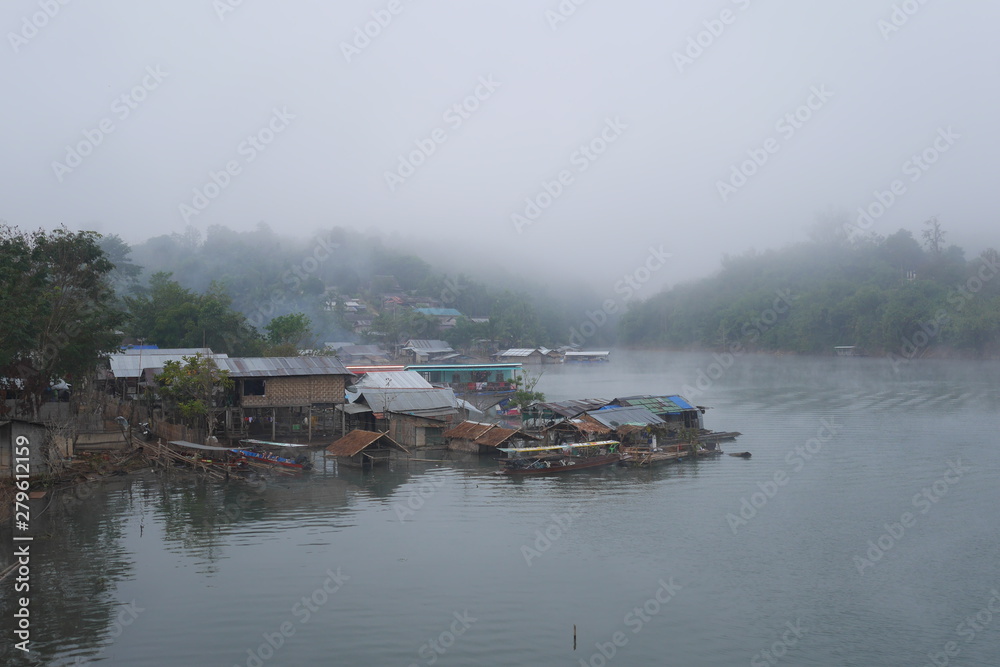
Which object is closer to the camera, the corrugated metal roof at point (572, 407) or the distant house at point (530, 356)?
the corrugated metal roof at point (572, 407)

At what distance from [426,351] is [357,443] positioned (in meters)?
37.6

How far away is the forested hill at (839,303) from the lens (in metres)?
57.6

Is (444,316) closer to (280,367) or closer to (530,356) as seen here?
(530,356)

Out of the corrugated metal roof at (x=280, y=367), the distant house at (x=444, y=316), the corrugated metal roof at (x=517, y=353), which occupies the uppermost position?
the distant house at (x=444, y=316)

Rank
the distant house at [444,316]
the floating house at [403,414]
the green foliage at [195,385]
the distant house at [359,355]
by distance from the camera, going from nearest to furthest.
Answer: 1. the green foliage at [195,385]
2. the floating house at [403,414]
3. the distant house at [359,355]
4. the distant house at [444,316]

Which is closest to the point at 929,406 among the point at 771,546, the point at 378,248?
the point at 771,546

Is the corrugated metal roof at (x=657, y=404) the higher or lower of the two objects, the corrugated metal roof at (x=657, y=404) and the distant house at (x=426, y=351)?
the lower

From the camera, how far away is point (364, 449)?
794 inches

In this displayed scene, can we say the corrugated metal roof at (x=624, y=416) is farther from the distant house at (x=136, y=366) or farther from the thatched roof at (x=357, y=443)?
the distant house at (x=136, y=366)

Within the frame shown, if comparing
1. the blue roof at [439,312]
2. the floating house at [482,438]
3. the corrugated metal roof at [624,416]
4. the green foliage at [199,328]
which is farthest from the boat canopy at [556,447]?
the blue roof at [439,312]

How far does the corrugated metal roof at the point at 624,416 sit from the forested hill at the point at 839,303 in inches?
1639

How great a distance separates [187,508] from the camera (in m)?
15.9

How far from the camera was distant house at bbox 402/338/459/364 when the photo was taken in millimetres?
57312

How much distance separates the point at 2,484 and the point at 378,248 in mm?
95999
